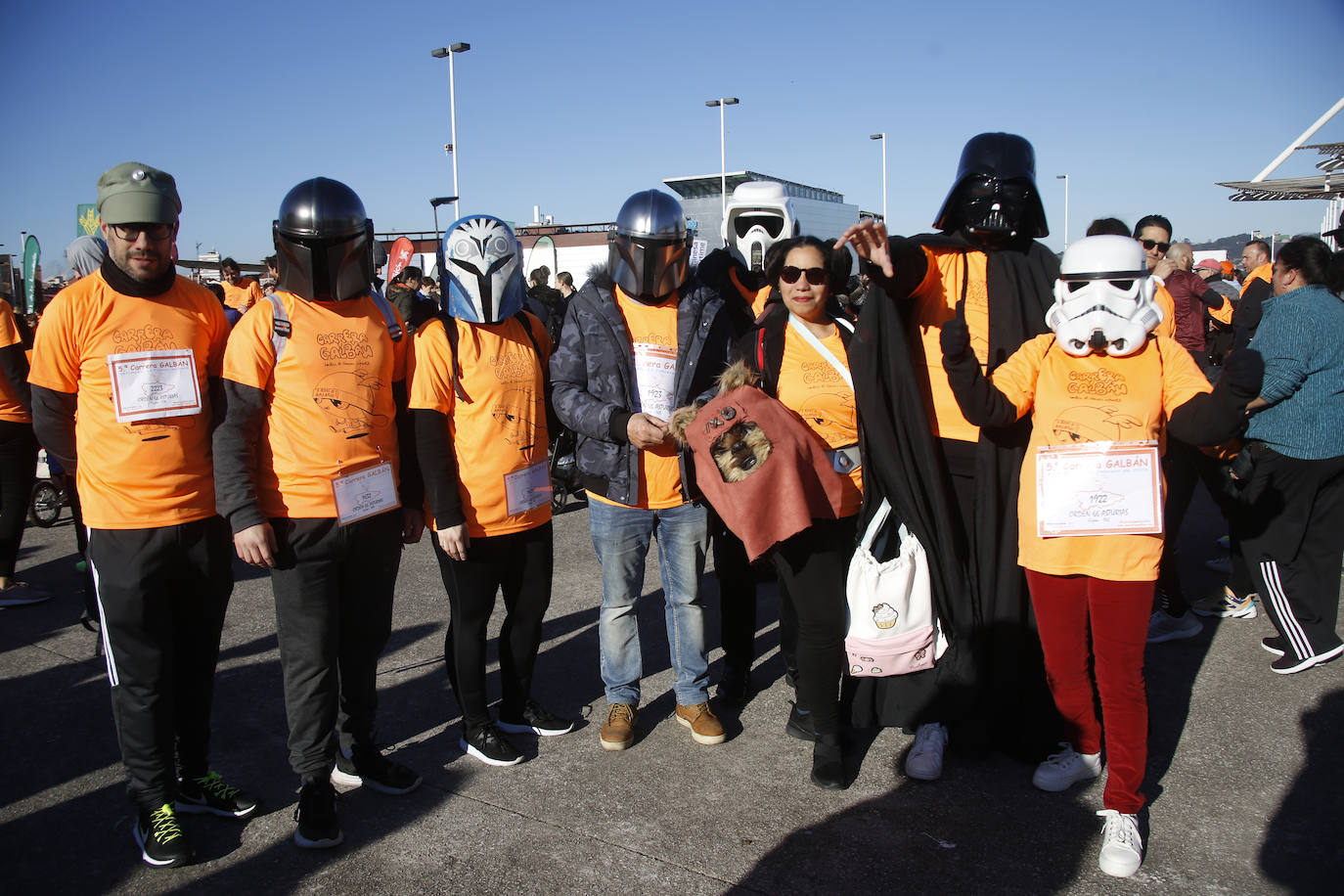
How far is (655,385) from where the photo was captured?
3.62 metres

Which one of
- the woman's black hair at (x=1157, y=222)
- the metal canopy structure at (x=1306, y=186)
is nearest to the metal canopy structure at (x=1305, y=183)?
the metal canopy structure at (x=1306, y=186)

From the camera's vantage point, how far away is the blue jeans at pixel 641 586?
3.69 metres

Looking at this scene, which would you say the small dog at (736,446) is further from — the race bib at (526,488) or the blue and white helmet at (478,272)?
the blue and white helmet at (478,272)

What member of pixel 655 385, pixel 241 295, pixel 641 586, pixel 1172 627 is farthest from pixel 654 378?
pixel 241 295

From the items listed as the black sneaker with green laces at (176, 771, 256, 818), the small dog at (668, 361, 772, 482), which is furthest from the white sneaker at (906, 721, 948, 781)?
the black sneaker with green laces at (176, 771, 256, 818)

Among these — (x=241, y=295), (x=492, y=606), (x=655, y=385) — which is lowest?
(x=492, y=606)

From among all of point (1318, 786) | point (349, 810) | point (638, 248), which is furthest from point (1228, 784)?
point (349, 810)

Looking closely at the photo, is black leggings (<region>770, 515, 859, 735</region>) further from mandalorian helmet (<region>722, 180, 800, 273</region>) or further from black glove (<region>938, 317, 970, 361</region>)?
mandalorian helmet (<region>722, 180, 800, 273</region>)

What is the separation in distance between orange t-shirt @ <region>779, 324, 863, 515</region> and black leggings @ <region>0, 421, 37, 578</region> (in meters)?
5.43

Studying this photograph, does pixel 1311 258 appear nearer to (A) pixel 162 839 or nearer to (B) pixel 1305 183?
(A) pixel 162 839

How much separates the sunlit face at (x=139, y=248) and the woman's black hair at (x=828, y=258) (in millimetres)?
2235

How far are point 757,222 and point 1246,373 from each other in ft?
10.5

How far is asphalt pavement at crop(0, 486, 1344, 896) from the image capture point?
112 inches

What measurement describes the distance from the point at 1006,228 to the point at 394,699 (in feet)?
11.5
